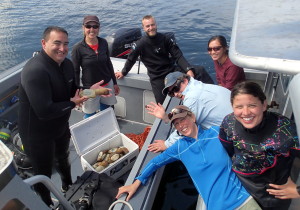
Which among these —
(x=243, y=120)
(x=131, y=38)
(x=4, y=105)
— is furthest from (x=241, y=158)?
(x=131, y=38)

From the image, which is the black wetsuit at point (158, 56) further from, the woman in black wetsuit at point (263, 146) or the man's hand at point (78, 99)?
the woman in black wetsuit at point (263, 146)

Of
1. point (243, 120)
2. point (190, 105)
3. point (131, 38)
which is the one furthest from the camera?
point (131, 38)

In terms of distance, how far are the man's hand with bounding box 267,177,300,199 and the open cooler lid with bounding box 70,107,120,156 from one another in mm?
2359

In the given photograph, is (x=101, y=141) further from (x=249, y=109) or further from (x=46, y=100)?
(x=249, y=109)

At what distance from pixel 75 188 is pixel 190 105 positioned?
1452 millimetres

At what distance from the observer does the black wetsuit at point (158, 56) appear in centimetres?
369

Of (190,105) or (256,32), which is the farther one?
(190,105)

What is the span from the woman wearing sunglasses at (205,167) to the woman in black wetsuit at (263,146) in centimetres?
Result: 15

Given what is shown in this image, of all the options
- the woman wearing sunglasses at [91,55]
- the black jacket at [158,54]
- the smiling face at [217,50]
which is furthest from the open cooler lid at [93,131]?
the smiling face at [217,50]

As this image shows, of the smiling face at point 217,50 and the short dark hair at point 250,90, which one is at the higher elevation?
the short dark hair at point 250,90

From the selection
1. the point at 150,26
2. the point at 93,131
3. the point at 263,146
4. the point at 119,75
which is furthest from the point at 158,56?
the point at 263,146

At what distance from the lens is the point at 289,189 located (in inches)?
59.1

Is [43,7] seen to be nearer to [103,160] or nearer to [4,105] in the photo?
[4,105]

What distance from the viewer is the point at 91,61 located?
3365 millimetres
